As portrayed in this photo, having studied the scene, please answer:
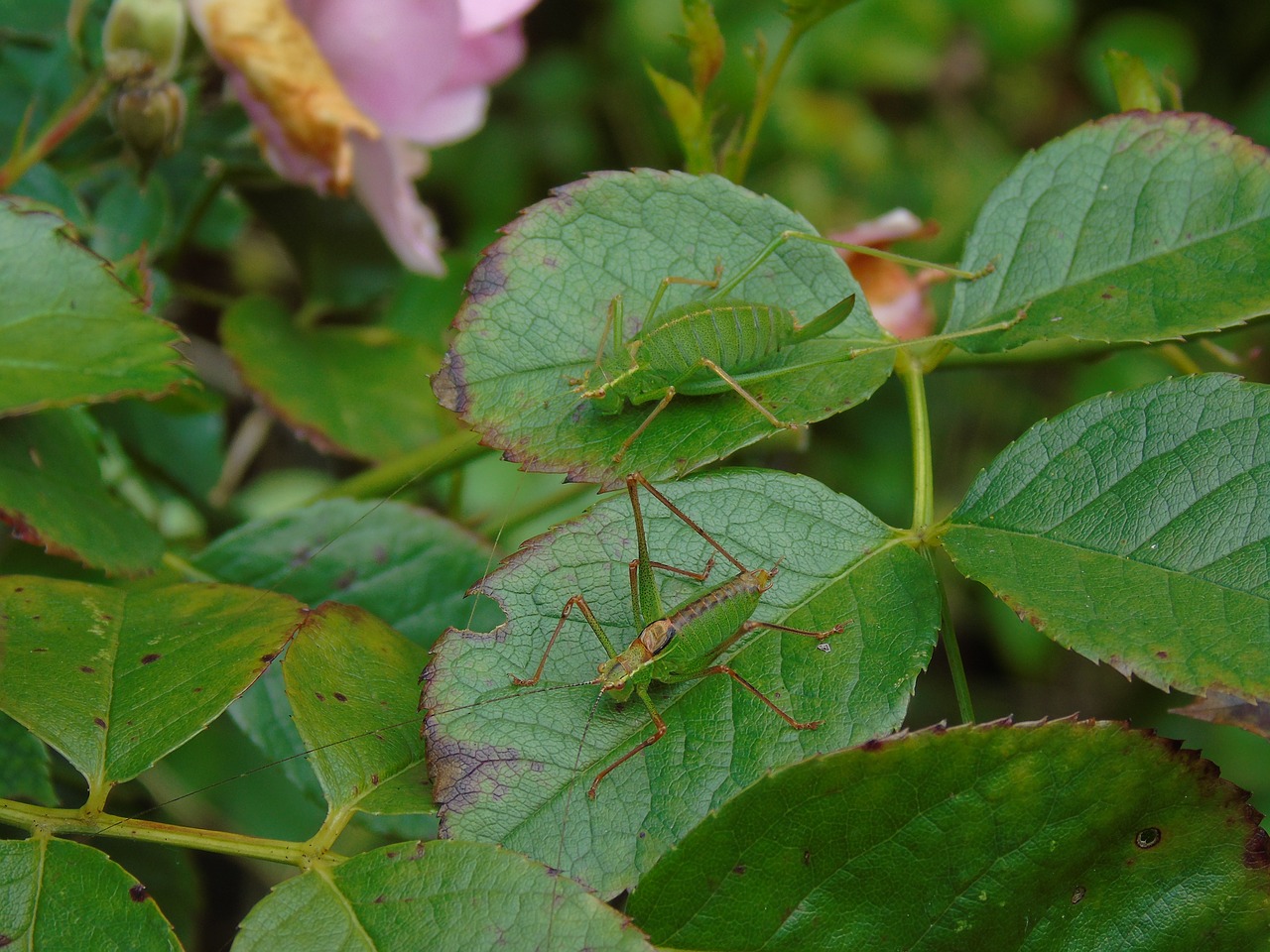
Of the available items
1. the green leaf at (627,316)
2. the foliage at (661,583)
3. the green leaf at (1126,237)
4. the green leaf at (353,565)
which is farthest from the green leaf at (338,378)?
the green leaf at (1126,237)

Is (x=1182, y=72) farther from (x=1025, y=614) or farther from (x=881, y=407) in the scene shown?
(x=1025, y=614)

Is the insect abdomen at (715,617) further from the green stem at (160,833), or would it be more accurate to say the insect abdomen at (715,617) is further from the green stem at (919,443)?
the green stem at (160,833)

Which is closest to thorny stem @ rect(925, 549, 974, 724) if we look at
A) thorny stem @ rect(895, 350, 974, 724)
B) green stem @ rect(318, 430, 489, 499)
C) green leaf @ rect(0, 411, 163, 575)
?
thorny stem @ rect(895, 350, 974, 724)

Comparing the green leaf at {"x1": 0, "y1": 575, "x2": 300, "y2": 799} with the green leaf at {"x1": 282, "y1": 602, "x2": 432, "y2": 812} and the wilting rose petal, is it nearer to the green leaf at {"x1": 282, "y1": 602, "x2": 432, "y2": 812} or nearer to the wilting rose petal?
the green leaf at {"x1": 282, "y1": 602, "x2": 432, "y2": 812}

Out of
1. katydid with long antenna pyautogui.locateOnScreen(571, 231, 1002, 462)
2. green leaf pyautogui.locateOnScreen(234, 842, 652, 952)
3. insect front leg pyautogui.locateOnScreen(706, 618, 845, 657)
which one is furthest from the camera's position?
katydid with long antenna pyautogui.locateOnScreen(571, 231, 1002, 462)

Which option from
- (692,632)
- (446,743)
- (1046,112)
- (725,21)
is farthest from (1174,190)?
(1046,112)
